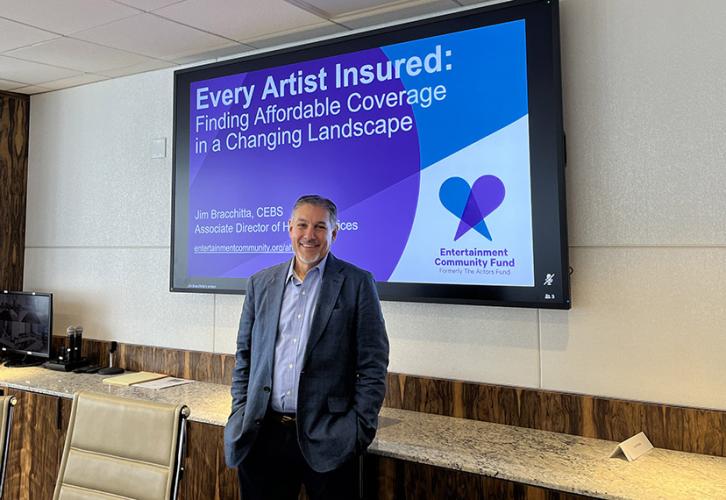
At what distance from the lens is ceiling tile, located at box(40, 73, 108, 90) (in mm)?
3963

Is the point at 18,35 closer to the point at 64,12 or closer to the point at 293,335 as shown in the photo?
the point at 64,12

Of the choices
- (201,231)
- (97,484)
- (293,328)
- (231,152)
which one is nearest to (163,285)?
(201,231)

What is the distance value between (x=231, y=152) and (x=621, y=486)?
2.41 meters

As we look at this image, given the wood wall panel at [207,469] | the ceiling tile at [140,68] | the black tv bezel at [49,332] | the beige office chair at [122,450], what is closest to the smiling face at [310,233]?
the beige office chair at [122,450]

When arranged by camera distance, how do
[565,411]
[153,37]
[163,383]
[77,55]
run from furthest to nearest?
→ 1. [77,55]
2. [163,383]
3. [153,37]
4. [565,411]

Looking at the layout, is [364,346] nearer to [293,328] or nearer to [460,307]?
[293,328]

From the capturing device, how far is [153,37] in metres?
3.22

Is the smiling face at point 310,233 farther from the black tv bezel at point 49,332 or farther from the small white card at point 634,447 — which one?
the black tv bezel at point 49,332

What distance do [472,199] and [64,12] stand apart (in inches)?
82.7

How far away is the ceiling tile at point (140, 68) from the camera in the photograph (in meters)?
3.65

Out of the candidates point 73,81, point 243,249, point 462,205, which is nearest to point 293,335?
point 462,205

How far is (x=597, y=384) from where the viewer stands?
7.97 ft

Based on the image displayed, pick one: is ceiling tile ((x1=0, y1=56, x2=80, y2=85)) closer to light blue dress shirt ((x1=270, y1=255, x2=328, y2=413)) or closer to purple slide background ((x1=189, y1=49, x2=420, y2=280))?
purple slide background ((x1=189, y1=49, x2=420, y2=280))

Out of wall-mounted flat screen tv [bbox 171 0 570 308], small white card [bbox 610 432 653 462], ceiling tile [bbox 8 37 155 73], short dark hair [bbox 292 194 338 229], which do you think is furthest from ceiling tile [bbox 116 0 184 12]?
small white card [bbox 610 432 653 462]
